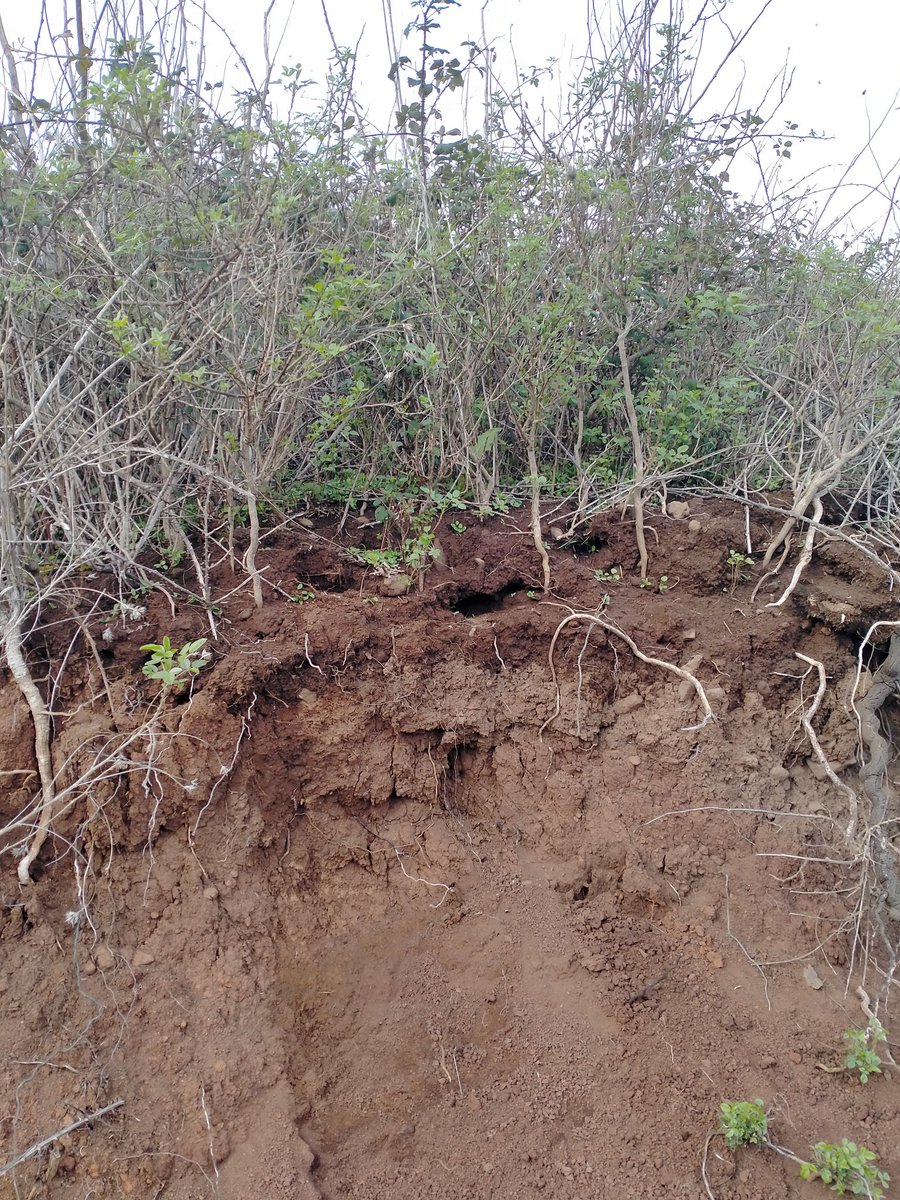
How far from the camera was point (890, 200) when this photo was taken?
3.70m

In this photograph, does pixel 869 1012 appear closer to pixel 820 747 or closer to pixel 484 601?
pixel 820 747

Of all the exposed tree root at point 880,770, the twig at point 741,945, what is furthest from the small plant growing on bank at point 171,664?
the exposed tree root at point 880,770

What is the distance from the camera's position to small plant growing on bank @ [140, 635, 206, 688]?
2645 mm

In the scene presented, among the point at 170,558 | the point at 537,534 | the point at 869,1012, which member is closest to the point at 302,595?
the point at 170,558

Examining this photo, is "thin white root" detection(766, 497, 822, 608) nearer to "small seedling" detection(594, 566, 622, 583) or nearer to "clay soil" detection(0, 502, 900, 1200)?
"clay soil" detection(0, 502, 900, 1200)

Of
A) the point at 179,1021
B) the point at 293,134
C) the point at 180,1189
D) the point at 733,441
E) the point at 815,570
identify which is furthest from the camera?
the point at 733,441

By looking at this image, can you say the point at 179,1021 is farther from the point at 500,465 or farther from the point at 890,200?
the point at 890,200

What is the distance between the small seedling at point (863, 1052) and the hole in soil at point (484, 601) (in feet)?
6.39

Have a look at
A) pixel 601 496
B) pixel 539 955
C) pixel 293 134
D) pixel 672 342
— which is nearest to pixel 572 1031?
pixel 539 955

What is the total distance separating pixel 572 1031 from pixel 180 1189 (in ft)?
4.11

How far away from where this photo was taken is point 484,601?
140 inches

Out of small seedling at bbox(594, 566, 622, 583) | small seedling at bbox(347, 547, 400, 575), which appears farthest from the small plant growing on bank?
small seedling at bbox(594, 566, 622, 583)

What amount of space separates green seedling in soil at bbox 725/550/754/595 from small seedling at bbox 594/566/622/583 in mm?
494

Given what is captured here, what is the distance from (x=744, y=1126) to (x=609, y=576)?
6.69 ft
